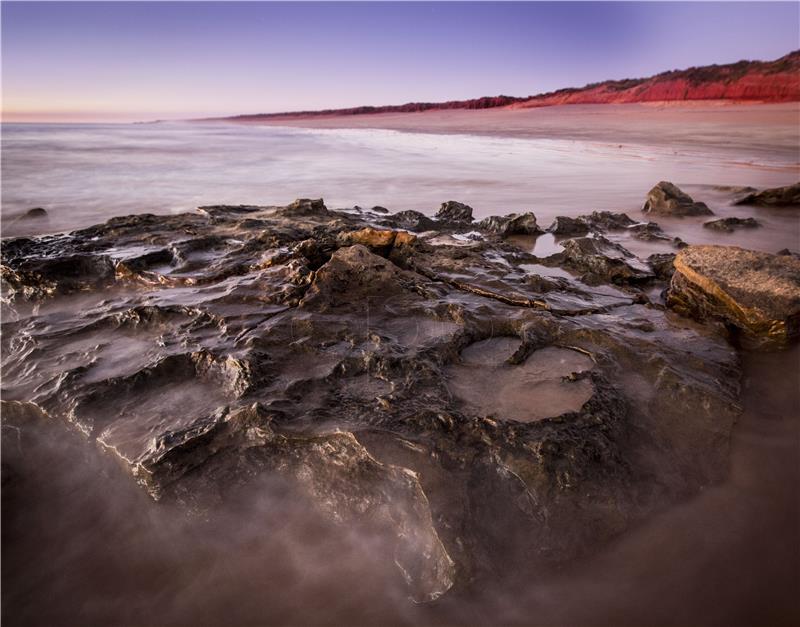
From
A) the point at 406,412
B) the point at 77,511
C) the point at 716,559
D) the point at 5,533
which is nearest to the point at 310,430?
the point at 406,412

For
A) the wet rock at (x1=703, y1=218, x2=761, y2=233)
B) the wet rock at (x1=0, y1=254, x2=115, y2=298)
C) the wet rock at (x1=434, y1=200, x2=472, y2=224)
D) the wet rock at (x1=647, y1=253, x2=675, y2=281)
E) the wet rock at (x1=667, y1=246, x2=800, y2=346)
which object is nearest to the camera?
the wet rock at (x1=667, y1=246, x2=800, y2=346)

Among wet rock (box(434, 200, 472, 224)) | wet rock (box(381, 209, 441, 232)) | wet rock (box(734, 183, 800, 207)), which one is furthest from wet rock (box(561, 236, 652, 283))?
wet rock (box(734, 183, 800, 207))

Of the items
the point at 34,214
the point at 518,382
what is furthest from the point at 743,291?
the point at 34,214

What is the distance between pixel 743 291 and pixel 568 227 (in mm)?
2158

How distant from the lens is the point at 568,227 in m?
4.30

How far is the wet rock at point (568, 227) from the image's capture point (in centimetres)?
427

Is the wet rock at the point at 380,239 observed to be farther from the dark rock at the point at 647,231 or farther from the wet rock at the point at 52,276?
the dark rock at the point at 647,231

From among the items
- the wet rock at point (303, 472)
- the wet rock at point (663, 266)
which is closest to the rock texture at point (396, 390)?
the wet rock at point (303, 472)

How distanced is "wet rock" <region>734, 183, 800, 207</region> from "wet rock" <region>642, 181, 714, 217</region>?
30.3 inches

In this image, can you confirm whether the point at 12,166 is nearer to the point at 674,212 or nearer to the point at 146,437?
the point at 146,437

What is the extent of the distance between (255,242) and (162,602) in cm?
235

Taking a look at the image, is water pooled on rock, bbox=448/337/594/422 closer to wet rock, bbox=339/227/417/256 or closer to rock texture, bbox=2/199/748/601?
rock texture, bbox=2/199/748/601

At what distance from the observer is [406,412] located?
1.55 meters

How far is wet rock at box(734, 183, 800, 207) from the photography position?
5.39 metres
